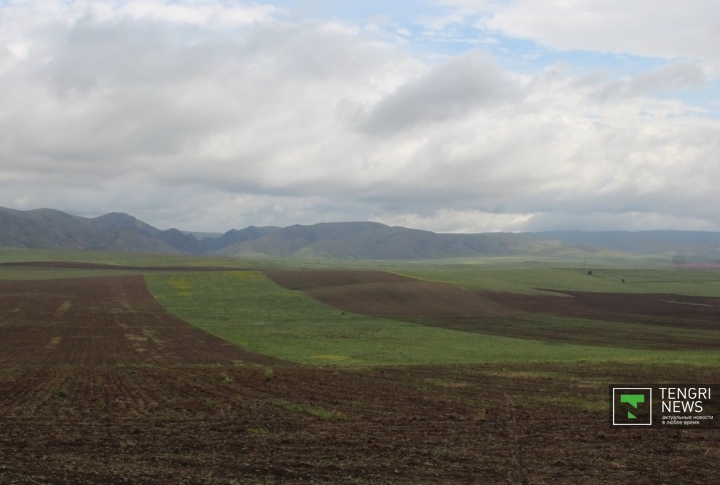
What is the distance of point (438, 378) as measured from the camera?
3312 cm

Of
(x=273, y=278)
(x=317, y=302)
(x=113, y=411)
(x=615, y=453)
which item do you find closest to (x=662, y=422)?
(x=615, y=453)

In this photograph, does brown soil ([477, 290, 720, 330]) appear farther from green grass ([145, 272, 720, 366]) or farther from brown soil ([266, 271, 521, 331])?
green grass ([145, 272, 720, 366])

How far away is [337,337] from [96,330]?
23.3 m

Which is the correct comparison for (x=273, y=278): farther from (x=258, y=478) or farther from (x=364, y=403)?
(x=258, y=478)

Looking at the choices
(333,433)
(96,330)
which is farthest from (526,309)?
(333,433)

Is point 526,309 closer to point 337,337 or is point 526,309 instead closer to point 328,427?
point 337,337

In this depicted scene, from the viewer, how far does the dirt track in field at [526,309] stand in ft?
215

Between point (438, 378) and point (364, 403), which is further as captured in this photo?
point (438, 378)

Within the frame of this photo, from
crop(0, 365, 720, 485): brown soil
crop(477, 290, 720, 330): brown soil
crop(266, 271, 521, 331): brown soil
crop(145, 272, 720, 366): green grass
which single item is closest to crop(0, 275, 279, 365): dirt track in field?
crop(145, 272, 720, 366): green grass

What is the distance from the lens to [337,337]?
59656 millimetres

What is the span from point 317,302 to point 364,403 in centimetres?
6421
